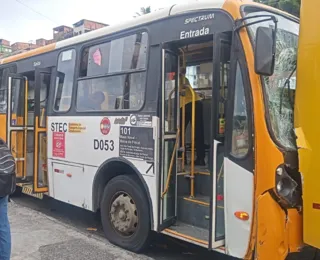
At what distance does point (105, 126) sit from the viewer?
17.3 ft

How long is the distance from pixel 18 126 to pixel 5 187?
3.92 metres

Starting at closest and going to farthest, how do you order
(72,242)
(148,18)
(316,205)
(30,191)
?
(316,205) < (148,18) < (72,242) < (30,191)

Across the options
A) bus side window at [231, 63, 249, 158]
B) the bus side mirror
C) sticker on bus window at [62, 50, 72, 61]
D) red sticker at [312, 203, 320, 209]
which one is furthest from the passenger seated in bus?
red sticker at [312, 203, 320, 209]

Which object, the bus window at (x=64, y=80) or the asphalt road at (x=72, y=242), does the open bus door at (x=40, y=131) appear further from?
the asphalt road at (x=72, y=242)

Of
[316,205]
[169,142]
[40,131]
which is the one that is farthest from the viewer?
[40,131]

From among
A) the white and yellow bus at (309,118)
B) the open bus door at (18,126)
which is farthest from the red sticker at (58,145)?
the white and yellow bus at (309,118)

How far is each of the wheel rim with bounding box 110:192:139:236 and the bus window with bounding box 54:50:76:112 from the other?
1804 mm

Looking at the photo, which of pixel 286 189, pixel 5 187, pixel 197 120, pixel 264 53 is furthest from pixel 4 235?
pixel 264 53

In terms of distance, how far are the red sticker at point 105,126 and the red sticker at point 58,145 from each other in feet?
3.41

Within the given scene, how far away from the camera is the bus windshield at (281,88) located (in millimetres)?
3564

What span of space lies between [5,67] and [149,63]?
463cm

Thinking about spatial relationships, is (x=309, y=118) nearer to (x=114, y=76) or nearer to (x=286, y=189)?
(x=286, y=189)

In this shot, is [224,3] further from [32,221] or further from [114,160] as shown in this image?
[32,221]

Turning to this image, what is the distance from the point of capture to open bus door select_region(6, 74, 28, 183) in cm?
734
